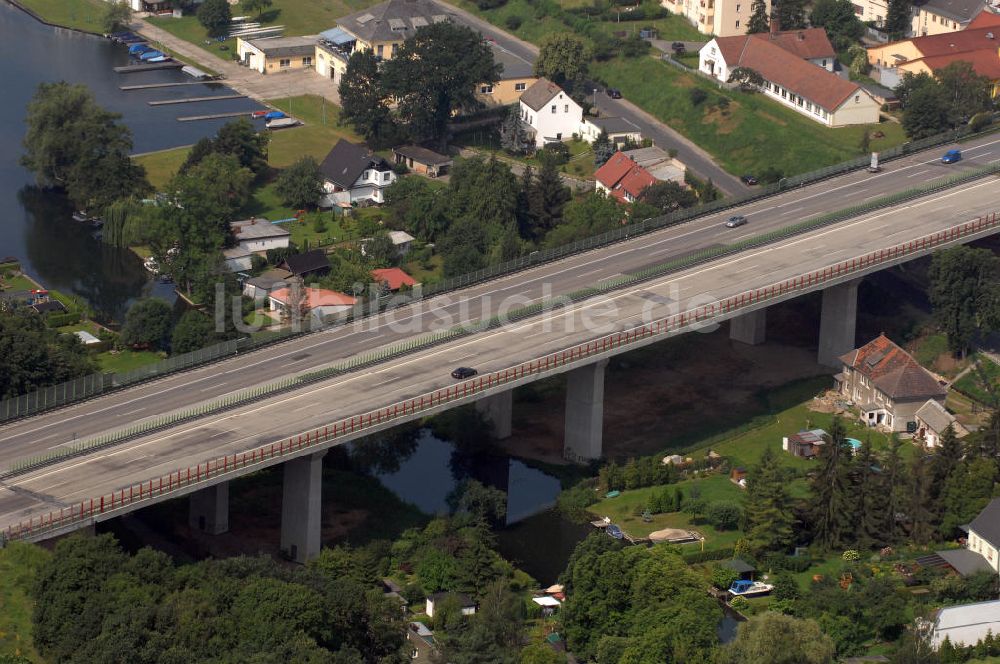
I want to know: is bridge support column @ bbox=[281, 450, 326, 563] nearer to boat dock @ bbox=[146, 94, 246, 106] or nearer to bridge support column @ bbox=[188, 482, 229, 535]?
bridge support column @ bbox=[188, 482, 229, 535]

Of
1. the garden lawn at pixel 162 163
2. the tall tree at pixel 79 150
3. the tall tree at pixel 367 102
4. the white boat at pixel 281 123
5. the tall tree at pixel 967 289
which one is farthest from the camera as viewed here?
the white boat at pixel 281 123

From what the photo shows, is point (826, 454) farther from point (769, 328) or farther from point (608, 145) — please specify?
point (608, 145)

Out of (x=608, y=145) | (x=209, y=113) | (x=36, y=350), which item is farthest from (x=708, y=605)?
(x=209, y=113)

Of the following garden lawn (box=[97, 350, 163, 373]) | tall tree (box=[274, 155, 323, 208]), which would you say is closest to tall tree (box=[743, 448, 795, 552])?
garden lawn (box=[97, 350, 163, 373])

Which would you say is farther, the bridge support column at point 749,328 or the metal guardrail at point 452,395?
the bridge support column at point 749,328

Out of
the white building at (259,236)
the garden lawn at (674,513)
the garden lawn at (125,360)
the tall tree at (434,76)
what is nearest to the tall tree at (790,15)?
the tall tree at (434,76)

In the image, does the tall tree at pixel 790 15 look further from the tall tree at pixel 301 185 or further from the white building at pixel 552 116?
the tall tree at pixel 301 185

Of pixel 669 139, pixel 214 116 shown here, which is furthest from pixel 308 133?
pixel 669 139

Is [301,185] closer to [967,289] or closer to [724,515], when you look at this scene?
[967,289]
